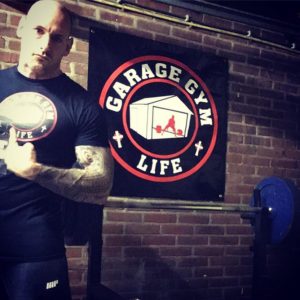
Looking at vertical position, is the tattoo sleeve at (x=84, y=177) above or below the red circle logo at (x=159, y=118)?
below

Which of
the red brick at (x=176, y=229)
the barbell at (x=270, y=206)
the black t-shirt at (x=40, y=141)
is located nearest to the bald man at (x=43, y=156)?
the black t-shirt at (x=40, y=141)

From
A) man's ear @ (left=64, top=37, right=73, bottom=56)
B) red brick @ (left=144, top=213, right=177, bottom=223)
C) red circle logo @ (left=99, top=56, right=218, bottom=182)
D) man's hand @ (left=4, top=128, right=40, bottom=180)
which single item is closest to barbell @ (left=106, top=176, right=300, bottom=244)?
red brick @ (left=144, top=213, right=177, bottom=223)

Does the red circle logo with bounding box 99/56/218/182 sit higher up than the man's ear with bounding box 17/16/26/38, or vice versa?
the man's ear with bounding box 17/16/26/38

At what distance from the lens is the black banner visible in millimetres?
2412

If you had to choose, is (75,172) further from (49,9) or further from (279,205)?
(279,205)

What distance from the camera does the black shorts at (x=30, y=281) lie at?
75.2 inches

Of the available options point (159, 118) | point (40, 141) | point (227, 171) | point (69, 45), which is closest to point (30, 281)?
point (40, 141)

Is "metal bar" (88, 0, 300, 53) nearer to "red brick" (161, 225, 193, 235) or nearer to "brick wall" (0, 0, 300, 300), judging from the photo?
"brick wall" (0, 0, 300, 300)

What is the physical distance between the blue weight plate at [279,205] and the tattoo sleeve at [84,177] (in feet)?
3.64

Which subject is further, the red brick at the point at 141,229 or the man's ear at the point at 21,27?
the red brick at the point at 141,229

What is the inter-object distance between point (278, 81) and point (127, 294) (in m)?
2.09

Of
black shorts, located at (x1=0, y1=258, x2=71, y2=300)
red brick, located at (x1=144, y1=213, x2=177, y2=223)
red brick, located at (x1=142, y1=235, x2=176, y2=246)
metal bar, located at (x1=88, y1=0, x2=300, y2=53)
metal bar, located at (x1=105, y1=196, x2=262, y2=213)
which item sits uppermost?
metal bar, located at (x1=88, y1=0, x2=300, y2=53)

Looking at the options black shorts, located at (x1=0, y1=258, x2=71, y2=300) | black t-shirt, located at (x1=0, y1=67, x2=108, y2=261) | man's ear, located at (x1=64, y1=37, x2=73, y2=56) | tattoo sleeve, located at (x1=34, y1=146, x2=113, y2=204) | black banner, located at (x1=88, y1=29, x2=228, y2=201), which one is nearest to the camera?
black shorts, located at (x1=0, y1=258, x2=71, y2=300)

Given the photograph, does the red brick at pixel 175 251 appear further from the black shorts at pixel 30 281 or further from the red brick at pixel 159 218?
the black shorts at pixel 30 281
